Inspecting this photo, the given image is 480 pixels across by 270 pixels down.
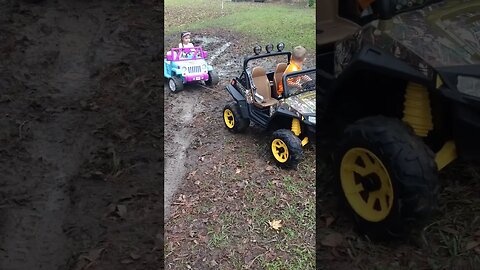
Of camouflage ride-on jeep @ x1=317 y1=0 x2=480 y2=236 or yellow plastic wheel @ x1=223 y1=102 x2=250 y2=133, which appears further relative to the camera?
yellow plastic wheel @ x1=223 y1=102 x2=250 y2=133

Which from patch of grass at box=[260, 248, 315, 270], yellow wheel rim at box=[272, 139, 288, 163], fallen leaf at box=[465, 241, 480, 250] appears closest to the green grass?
yellow wheel rim at box=[272, 139, 288, 163]

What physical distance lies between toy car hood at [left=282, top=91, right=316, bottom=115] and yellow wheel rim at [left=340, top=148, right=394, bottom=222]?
0.60ft

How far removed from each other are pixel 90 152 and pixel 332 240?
83cm

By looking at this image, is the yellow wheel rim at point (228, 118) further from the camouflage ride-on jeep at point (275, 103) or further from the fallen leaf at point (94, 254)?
the fallen leaf at point (94, 254)

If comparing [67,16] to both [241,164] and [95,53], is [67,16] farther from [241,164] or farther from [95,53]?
[241,164]

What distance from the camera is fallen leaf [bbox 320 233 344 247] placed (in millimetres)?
1493

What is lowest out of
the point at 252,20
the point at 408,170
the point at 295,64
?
the point at 408,170

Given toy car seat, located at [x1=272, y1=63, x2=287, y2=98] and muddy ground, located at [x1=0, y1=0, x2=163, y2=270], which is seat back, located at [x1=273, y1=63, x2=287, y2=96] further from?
muddy ground, located at [x1=0, y1=0, x2=163, y2=270]

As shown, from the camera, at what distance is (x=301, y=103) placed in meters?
1.61

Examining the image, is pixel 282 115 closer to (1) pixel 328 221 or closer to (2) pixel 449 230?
(1) pixel 328 221

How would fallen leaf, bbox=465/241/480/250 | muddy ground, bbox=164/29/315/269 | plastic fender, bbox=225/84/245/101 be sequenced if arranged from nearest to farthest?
muddy ground, bbox=164/29/315/269
fallen leaf, bbox=465/241/480/250
plastic fender, bbox=225/84/245/101

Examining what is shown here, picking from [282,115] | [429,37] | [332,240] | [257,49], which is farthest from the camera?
[257,49]

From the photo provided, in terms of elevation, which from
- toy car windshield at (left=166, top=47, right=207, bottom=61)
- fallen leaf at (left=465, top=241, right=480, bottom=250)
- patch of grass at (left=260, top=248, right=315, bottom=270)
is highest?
toy car windshield at (left=166, top=47, right=207, bottom=61)

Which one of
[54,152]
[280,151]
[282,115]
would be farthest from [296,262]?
[54,152]
